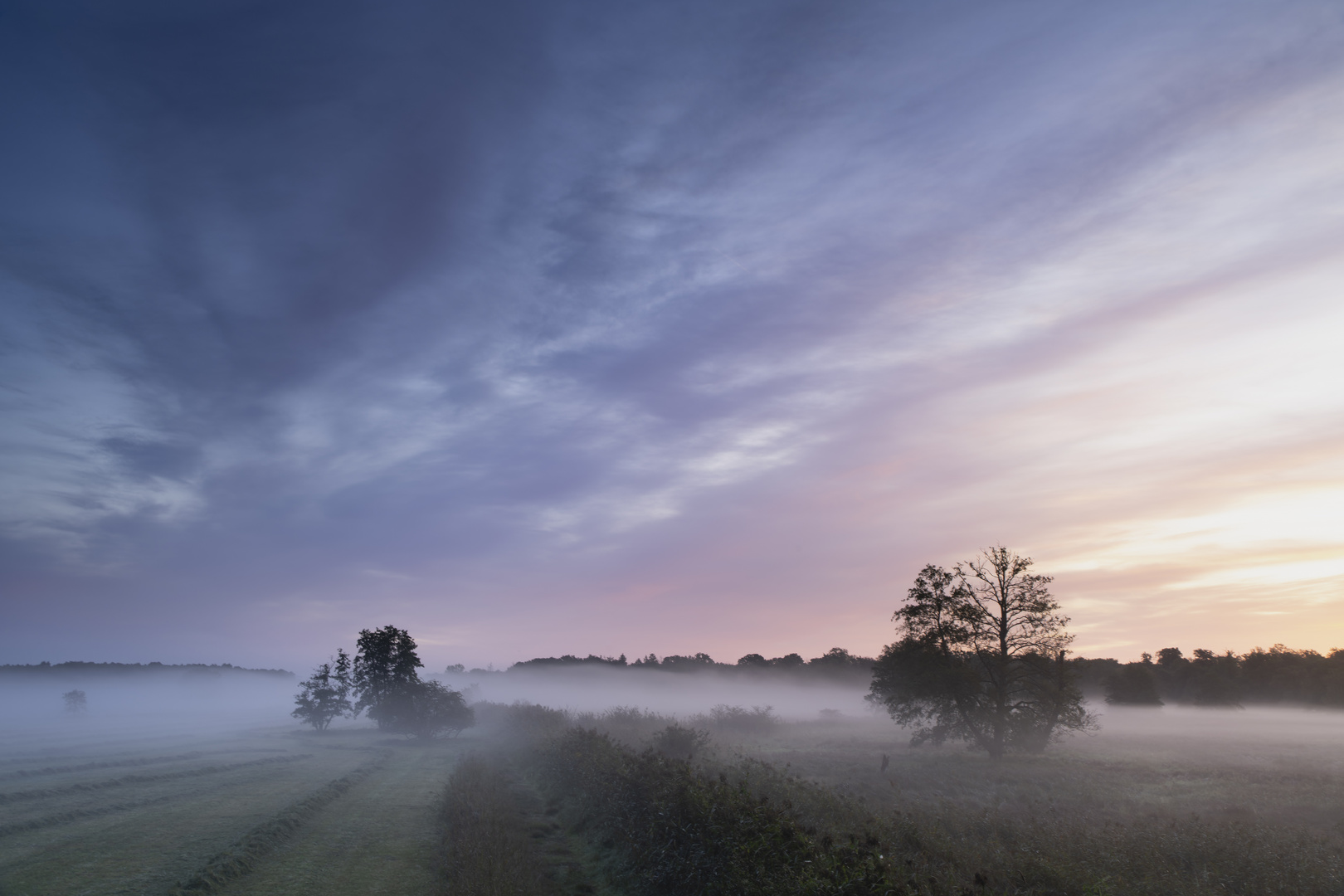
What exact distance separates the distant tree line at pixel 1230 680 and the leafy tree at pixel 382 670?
86984mm

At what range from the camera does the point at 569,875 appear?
56.7 ft

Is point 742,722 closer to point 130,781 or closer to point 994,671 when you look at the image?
point 994,671

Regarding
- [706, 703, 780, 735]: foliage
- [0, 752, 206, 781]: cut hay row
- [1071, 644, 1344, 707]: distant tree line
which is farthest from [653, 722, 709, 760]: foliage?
[1071, 644, 1344, 707]: distant tree line

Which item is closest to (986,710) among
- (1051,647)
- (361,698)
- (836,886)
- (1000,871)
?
(1051,647)

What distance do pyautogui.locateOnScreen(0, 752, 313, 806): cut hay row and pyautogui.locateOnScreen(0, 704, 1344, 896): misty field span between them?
24 cm

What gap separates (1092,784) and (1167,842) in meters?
13.2

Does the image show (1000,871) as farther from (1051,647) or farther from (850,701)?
(850,701)

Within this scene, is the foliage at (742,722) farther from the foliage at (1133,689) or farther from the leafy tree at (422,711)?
the foliage at (1133,689)

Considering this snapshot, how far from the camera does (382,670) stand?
232 ft

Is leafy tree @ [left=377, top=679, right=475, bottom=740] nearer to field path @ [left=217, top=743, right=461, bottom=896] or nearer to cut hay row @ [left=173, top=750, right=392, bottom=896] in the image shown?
field path @ [left=217, top=743, right=461, bottom=896]

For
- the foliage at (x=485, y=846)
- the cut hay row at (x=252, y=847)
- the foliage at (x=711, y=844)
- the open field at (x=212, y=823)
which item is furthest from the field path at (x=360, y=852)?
the foliage at (x=711, y=844)

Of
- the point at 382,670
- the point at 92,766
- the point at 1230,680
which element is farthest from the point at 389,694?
the point at 1230,680

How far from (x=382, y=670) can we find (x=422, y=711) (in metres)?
7.85

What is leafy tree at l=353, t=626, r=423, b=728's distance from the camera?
6919 cm
